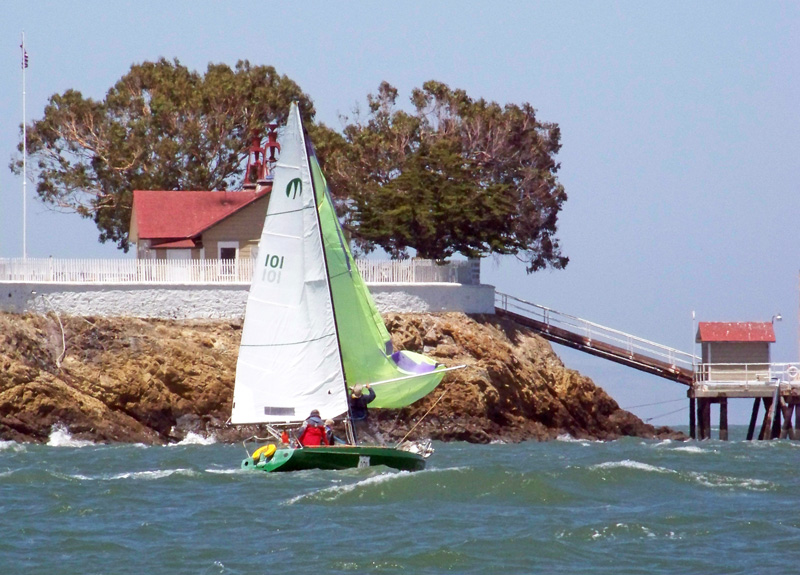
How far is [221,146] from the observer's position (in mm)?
61750

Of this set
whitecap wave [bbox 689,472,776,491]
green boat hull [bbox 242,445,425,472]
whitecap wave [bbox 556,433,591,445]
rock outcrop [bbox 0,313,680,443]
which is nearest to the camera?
whitecap wave [bbox 689,472,776,491]

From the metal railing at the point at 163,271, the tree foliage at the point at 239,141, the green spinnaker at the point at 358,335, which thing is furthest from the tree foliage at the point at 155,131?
the green spinnaker at the point at 358,335

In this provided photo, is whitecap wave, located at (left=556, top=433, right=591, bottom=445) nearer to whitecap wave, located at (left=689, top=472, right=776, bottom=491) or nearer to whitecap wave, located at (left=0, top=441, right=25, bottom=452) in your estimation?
whitecap wave, located at (left=689, top=472, right=776, bottom=491)

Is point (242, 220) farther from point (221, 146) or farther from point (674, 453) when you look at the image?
point (674, 453)

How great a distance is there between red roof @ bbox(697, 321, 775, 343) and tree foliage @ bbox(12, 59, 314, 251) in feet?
72.3

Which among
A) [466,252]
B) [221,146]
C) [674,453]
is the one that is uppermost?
[221,146]

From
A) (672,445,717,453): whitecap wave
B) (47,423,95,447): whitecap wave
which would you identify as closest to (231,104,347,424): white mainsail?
(47,423,95,447): whitecap wave

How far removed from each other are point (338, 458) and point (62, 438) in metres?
14.1

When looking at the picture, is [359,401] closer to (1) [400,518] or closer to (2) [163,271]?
(1) [400,518]

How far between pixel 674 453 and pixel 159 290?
17722mm

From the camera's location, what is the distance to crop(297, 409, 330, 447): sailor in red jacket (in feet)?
99.0

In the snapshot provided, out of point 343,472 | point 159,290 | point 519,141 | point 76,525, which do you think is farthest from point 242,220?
point 76,525

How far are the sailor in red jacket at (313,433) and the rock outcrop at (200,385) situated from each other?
12.5 meters

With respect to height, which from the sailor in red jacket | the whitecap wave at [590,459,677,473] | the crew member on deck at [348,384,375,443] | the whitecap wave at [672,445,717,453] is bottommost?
the whitecap wave at [672,445,717,453]
